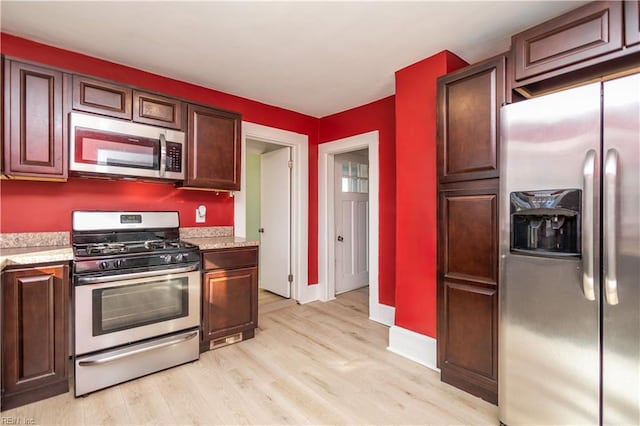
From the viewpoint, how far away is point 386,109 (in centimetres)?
337

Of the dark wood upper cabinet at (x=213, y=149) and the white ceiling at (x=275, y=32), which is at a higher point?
the white ceiling at (x=275, y=32)

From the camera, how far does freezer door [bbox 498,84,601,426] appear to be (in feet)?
4.72

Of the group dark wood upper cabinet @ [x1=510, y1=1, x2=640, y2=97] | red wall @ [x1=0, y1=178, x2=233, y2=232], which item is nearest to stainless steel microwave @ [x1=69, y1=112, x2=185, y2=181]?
red wall @ [x1=0, y1=178, x2=233, y2=232]

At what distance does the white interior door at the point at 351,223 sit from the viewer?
169 inches

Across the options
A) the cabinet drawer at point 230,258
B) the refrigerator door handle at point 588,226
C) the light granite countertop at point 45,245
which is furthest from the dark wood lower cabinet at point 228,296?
the refrigerator door handle at point 588,226

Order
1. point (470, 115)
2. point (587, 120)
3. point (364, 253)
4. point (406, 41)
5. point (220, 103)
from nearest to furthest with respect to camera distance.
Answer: point (587, 120), point (470, 115), point (406, 41), point (220, 103), point (364, 253)

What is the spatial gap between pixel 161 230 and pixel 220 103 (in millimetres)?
1457

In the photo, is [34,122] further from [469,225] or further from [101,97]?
[469,225]

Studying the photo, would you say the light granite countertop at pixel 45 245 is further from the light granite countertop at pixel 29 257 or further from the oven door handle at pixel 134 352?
the oven door handle at pixel 134 352

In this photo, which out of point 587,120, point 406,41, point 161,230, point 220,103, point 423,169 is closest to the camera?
point 587,120

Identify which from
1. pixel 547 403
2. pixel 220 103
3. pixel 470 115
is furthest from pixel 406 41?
pixel 547 403

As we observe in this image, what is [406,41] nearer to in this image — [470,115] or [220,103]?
[470,115]

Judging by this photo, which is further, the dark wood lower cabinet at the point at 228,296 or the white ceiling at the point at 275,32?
the dark wood lower cabinet at the point at 228,296

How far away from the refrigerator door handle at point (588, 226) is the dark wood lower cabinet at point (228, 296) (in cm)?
236
